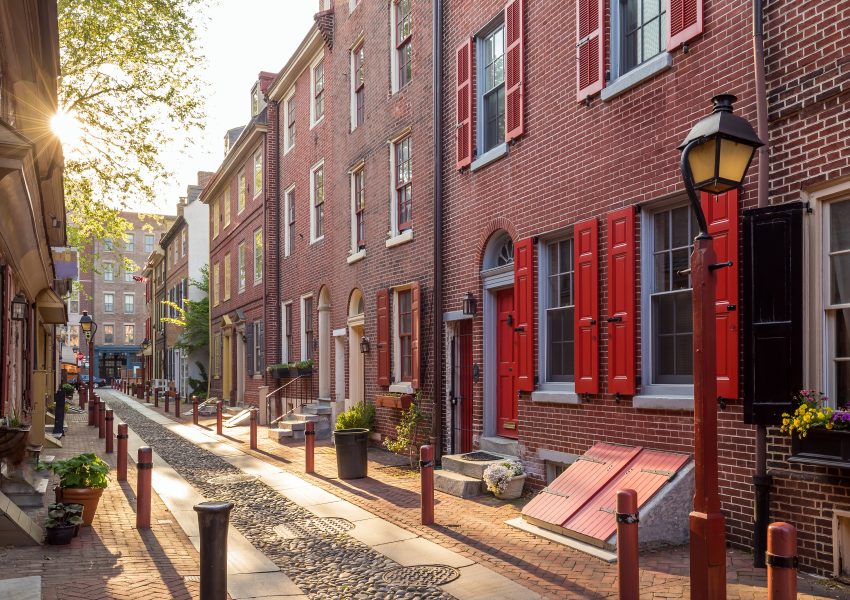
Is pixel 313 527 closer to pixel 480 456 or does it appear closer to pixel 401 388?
pixel 480 456

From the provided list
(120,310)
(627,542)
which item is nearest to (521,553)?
(627,542)

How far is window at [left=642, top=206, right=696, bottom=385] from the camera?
809 centimetres

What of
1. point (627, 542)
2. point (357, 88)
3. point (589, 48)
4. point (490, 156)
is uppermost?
point (357, 88)

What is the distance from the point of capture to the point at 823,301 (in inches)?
252

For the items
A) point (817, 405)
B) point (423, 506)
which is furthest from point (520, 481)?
point (817, 405)

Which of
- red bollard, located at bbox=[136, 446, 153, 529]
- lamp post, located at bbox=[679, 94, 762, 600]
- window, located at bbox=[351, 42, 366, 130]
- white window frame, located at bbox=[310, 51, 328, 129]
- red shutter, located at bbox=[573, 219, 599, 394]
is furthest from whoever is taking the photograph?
white window frame, located at bbox=[310, 51, 328, 129]

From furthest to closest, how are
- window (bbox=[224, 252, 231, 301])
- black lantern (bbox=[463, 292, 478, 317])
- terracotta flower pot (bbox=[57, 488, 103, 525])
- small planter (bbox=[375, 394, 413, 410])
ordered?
window (bbox=[224, 252, 231, 301]) < small planter (bbox=[375, 394, 413, 410]) < black lantern (bbox=[463, 292, 478, 317]) < terracotta flower pot (bbox=[57, 488, 103, 525])

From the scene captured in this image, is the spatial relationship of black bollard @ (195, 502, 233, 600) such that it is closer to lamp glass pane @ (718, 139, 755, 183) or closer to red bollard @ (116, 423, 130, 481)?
lamp glass pane @ (718, 139, 755, 183)

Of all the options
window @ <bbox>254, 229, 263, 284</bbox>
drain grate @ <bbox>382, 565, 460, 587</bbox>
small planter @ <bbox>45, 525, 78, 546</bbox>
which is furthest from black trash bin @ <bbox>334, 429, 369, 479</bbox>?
window @ <bbox>254, 229, 263, 284</bbox>

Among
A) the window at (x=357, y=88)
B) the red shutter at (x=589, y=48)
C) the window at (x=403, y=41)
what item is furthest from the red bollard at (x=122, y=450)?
the window at (x=357, y=88)

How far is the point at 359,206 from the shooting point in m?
17.3

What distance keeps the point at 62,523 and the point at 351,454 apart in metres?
5.01

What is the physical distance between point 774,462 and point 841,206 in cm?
217

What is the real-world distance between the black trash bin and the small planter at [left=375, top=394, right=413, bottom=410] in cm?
186
